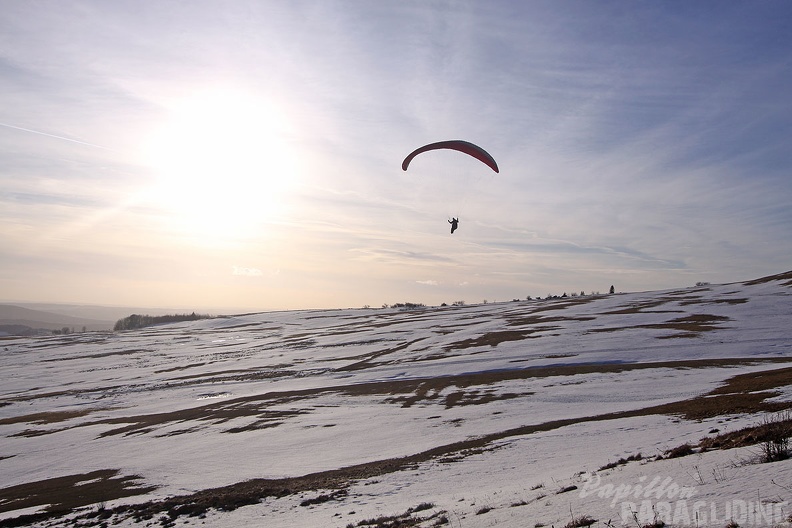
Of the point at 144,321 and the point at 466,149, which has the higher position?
the point at 466,149

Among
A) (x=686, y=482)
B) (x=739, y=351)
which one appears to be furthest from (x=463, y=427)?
(x=739, y=351)

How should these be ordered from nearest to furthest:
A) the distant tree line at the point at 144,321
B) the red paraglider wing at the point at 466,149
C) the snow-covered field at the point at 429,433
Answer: the snow-covered field at the point at 429,433 < the red paraglider wing at the point at 466,149 < the distant tree line at the point at 144,321

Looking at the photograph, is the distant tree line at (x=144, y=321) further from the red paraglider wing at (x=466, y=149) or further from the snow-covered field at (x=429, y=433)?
the red paraglider wing at (x=466, y=149)

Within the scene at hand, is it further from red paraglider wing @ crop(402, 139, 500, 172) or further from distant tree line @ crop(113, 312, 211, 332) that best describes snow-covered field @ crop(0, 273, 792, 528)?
distant tree line @ crop(113, 312, 211, 332)

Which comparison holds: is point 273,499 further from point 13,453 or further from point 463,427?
point 13,453

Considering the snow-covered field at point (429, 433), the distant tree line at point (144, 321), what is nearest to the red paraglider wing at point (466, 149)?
the snow-covered field at point (429, 433)

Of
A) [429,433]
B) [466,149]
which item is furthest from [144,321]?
[429,433]

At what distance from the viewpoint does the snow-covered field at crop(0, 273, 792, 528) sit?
10664 mm

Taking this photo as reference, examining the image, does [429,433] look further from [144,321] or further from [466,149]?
[144,321]

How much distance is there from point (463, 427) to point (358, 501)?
8780 millimetres

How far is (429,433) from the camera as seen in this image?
21.8 meters

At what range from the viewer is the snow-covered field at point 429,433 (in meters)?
10.7

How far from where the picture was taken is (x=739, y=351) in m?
34.2

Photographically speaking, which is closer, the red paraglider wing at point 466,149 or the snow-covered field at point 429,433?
the snow-covered field at point 429,433
